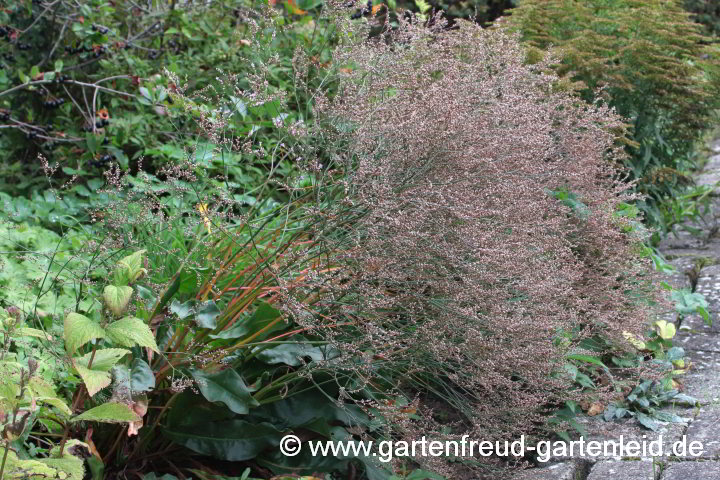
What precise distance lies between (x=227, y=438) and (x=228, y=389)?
18 centimetres

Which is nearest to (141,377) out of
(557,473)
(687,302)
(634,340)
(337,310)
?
(337,310)

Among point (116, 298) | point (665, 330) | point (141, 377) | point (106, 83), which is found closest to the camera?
point (116, 298)

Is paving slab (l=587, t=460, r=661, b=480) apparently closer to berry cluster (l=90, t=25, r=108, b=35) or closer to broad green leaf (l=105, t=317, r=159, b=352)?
broad green leaf (l=105, t=317, r=159, b=352)

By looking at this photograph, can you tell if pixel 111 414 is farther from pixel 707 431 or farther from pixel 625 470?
pixel 707 431

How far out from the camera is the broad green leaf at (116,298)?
1915 mm

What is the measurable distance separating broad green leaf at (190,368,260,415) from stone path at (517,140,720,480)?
0.92 m

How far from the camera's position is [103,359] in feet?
6.43

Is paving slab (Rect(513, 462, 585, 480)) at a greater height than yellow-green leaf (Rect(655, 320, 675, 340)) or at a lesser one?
lesser

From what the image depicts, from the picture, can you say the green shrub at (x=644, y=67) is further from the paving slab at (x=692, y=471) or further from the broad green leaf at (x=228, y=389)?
the broad green leaf at (x=228, y=389)

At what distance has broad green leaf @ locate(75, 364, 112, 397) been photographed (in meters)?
1.79

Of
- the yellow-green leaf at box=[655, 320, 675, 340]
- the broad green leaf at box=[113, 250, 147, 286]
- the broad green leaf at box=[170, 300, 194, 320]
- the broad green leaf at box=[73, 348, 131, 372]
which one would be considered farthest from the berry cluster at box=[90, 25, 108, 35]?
the yellow-green leaf at box=[655, 320, 675, 340]

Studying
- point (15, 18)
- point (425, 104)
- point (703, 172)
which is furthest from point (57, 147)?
point (703, 172)

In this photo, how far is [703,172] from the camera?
634 cm

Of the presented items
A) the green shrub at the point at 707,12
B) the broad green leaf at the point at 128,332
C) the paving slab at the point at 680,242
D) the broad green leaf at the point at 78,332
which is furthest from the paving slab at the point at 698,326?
the green shrub at the point at 707,12
